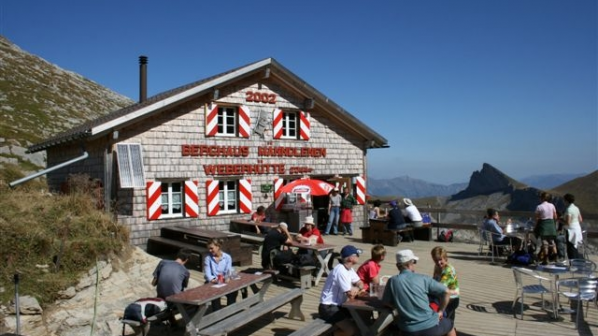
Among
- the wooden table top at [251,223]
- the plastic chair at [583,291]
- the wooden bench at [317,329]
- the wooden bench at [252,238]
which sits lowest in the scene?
the wooden bench at [317,329]

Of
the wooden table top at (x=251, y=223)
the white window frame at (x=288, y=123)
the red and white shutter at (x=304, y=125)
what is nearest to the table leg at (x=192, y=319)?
the wooden table top at (x=251, y=223)

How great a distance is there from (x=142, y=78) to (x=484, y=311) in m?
15.5

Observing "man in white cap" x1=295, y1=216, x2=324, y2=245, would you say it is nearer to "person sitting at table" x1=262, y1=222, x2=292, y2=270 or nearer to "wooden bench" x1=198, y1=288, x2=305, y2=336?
"person sitting at table" x1=262, y1=222, x2=292, y2=270

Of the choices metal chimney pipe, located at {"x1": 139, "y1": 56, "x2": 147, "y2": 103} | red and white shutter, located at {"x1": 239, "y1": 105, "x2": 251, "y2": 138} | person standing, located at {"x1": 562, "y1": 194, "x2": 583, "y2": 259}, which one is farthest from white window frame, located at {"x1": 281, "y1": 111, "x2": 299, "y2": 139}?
person standing, located at {"x1": 562, "y1": 194, "x2": 583, "y2": 259}

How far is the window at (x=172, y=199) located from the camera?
14227 mm

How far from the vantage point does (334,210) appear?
16.8 m

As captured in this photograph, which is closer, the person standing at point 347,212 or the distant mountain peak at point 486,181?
the person standing at point 347,212

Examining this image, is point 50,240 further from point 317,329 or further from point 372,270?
point 372,270

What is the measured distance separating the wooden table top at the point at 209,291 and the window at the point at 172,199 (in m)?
7.31

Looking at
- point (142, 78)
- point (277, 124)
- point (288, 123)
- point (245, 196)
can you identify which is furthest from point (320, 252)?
point (142, 78)

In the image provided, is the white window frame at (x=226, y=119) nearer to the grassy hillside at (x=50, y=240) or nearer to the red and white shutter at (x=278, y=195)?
the red and white shutter at (x=278, y=195)

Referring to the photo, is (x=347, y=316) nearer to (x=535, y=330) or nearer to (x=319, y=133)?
(x=535, y=330)

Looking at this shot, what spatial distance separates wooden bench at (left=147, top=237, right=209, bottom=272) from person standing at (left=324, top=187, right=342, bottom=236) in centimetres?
572

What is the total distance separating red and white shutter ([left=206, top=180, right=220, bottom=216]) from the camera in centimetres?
1478
